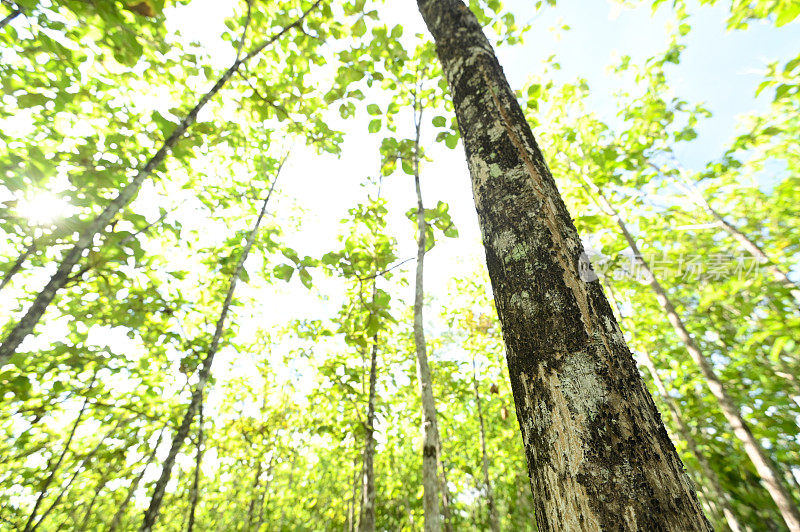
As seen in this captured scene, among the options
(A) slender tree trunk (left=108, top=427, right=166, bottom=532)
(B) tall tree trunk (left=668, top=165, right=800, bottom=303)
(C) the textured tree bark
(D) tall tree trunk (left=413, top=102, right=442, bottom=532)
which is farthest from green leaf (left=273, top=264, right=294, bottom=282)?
(B) tall tree trunk (left=668, top=165, right=800, bottom=303)

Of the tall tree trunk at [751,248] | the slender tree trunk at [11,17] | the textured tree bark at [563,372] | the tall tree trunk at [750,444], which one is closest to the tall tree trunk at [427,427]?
the textured tree bark at [563,372]

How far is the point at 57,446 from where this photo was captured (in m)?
5.37

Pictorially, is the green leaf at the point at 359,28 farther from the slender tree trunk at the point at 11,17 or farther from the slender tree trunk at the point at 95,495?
the slender tree trunk at the point at 95,495

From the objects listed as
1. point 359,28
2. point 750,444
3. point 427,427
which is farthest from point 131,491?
point 750,444

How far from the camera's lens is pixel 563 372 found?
0.79 m

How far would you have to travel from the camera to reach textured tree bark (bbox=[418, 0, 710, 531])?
651 millimetres

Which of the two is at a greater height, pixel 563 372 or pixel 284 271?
pixel 284 271

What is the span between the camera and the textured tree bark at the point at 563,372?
651 millimetres

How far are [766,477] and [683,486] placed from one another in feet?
22.7

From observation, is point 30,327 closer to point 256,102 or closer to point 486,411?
point 256,102

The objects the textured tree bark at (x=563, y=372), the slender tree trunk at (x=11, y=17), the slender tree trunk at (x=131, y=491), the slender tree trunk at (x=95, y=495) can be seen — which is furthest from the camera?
the slender tree trunk at (x=131, y=491)

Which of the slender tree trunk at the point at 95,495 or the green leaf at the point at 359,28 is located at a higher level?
the green leaf at the point at 359,28

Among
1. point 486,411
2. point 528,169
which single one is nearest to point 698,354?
point 528,169

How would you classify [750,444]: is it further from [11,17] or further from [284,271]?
[11,17]
